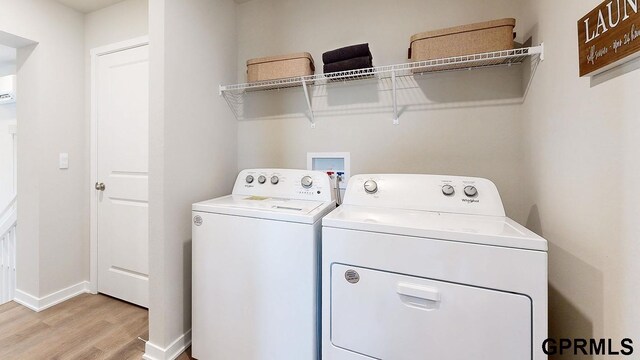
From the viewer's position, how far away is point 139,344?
64.1 inches

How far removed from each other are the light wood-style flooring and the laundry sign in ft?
7.28

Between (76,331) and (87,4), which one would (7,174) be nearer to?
(87,4)

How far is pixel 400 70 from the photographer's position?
150 cm

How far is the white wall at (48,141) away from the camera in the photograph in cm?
199

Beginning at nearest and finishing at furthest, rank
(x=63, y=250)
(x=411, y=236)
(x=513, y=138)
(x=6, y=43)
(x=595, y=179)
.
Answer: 1. (x=595, y=179)
2. (x=411, y=236)
3. (x=513, y=138)
4. (x=6, y=43)
5. (x=63, y=250)

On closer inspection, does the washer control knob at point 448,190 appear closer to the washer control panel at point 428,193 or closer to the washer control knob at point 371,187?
the washer control panel at point 428,193

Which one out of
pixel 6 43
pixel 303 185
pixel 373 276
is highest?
pixel 6 43

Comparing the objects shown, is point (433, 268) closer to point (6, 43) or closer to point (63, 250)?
point (63, 250)

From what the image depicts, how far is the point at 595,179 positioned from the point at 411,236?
1.94 feet

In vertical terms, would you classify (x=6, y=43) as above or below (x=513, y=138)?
above

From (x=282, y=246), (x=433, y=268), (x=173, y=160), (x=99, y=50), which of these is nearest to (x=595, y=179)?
(x=433, y=268)

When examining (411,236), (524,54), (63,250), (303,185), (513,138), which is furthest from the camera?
(63,250)

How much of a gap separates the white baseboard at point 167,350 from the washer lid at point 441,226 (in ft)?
3.97

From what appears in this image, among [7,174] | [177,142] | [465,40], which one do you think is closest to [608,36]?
[465,40]
